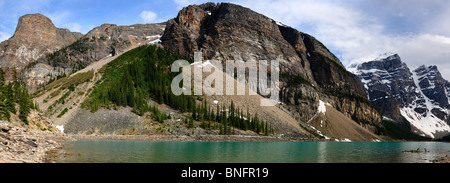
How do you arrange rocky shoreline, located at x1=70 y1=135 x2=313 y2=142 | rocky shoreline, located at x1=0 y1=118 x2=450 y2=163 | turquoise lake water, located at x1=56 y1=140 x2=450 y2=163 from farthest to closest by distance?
1. rocky shoreline, located at x1=70 y1=135 x2=313 y2=142
2. turquoise lake water, located at x1=56 y1=140 x2=450 y2=163
3. rocky shoreline, located at x1=0 y1=118 x2=450 y2=163

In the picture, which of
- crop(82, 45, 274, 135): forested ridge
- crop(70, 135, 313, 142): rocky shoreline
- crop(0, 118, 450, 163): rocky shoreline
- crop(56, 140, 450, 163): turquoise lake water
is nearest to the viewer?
crop(0, 118, 450, 163): rocky shoreline

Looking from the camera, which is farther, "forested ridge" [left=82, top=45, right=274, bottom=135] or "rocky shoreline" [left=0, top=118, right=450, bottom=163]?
"forested ridge" [left=82, top=45, right=274, bottom=135]

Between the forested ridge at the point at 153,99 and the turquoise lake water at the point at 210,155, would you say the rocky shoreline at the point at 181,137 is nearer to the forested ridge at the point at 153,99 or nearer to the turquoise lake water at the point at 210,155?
the forested ridge at the point at 153,99

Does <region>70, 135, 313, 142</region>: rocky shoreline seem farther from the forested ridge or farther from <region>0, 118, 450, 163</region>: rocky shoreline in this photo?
the forested ridge

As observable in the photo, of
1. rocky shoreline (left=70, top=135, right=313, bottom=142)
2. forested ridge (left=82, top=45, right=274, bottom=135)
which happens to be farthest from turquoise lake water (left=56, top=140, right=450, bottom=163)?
forested ridge (left=82, top=45, right=274, bottom=135)

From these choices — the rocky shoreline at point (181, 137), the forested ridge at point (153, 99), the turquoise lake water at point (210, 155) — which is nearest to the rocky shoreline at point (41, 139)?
the rocky shoreline at point (181, 137)

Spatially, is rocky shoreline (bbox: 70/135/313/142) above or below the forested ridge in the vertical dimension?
below

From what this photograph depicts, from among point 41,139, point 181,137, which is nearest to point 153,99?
point 181,137

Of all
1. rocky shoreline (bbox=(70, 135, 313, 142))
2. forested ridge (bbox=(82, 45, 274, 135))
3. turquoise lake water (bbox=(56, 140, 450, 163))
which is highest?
forested ridge (bbox=(82, 45, 274, 135))

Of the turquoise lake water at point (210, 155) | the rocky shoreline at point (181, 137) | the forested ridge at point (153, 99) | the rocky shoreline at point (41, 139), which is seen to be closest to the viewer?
the rocky shoreline at point (41, 139)

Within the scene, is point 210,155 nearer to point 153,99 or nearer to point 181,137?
point 181,137

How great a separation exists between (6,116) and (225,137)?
62.3m

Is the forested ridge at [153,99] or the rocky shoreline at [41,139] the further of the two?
the forested ridge at [153,99]

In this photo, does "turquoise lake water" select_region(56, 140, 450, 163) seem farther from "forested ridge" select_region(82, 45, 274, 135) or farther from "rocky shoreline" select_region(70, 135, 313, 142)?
"forested ridge" select_region(82, 45, 274, 135)
